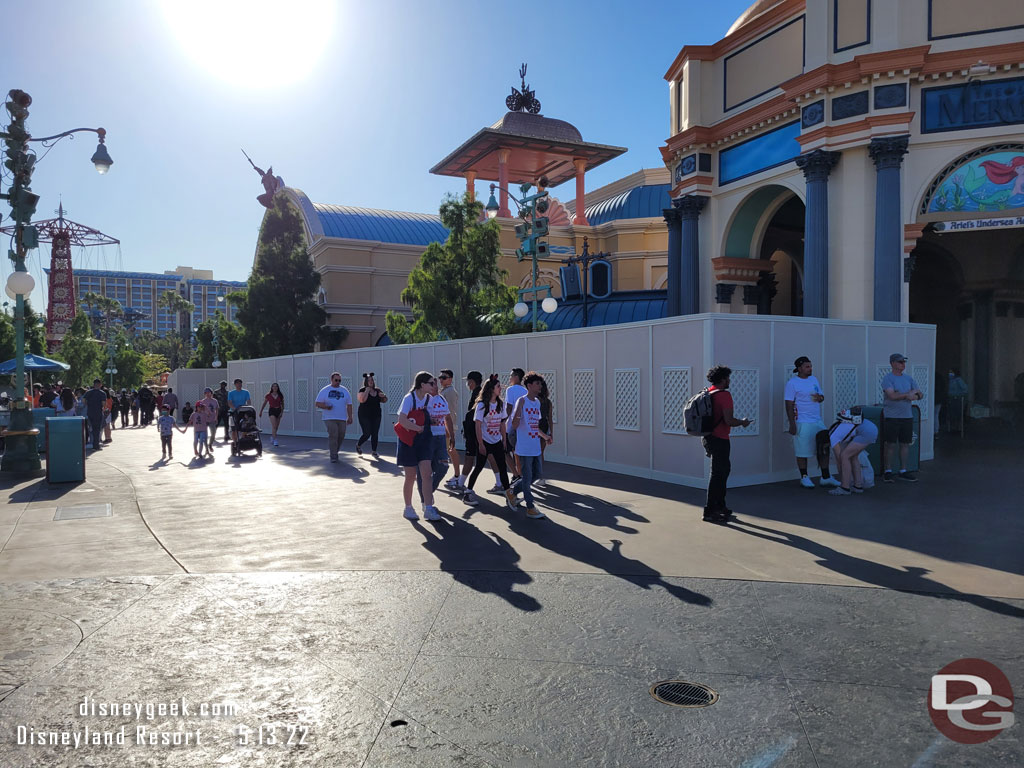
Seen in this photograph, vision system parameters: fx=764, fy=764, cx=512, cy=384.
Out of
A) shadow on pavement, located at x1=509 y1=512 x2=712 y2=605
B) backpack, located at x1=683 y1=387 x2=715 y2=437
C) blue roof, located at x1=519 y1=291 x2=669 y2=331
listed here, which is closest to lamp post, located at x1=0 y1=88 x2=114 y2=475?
shadow on pavement, located at x1=509 y1=512 x2=712 y2=605

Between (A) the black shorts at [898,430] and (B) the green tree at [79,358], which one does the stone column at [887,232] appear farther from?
(B) the green tree at [79,358]

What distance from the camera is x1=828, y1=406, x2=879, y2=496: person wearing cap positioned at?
10.4 m

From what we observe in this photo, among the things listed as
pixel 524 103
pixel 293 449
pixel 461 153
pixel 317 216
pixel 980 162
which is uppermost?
pixel 524 103

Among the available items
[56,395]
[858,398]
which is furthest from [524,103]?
[858,398]

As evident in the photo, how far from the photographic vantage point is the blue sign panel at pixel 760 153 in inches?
797

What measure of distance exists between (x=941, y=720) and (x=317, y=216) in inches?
1679

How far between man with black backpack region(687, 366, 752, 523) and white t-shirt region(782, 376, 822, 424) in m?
2.32

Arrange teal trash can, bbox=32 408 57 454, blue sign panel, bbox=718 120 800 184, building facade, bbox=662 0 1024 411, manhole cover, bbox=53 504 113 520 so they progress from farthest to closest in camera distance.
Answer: blue sign panel, bbox=718 120 800 184 → building facade, bbox=662 0 1024 411 → teal trash can, bbox=32 408 57 454 → manhole cover, bbox=53 504 113 520

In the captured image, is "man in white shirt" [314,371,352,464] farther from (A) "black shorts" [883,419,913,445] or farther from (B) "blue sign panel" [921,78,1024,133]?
(B) "blue sign panel" [921,78,1024,133]

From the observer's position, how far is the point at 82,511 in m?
9.84

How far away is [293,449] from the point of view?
1945 cm

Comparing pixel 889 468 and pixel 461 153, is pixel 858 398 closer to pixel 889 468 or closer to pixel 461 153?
pixel 889 468

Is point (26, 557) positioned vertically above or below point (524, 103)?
below

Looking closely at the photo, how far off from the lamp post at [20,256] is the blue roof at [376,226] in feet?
91.1
